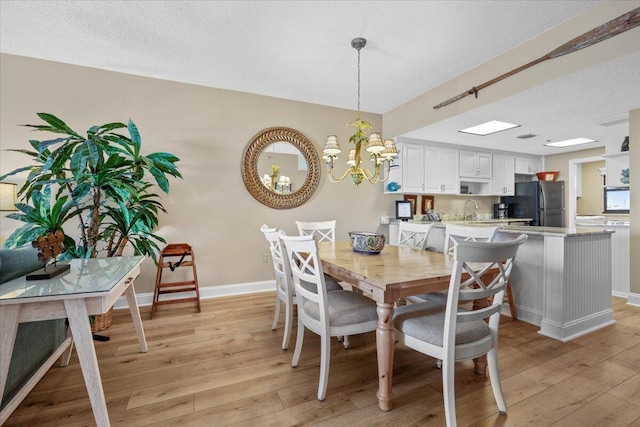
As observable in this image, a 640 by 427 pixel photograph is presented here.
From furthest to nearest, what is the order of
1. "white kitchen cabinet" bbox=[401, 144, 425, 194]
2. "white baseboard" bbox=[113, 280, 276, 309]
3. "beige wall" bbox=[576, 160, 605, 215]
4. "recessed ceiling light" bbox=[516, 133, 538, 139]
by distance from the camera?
"beige wall" bbox=[576, 160, 605, 215]
"white kitchen cabinet" bbox=[401, 144, 425, 194]
"recessed ceiling light" bbox=[516, 133, 538, 139]
"white baseboard" bbox=[113, 280, 276, 309]

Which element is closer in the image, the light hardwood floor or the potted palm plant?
the light hardwood floor

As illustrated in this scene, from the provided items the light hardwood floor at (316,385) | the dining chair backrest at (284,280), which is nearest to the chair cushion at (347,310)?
the dining chair backrest at (284,280)

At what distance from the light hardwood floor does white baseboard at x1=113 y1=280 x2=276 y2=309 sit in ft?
2.37

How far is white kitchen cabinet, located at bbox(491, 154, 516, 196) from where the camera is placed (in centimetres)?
529

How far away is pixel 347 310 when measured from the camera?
1.72 metres

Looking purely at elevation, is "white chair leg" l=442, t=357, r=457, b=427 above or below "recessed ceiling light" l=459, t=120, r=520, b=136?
below

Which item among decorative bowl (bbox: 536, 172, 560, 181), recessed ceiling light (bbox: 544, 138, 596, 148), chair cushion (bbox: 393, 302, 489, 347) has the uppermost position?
recessed ceiling light (bbox: 544, 138, 596, 148)

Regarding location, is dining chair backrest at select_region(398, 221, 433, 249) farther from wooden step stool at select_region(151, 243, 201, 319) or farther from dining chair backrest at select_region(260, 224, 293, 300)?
wooden step stool at select_region(151, 243, 201, 319)

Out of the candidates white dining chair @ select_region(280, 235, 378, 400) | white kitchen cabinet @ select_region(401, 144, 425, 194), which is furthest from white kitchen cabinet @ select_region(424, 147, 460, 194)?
white dining chair @ select_region(280, 235, 378, 400)

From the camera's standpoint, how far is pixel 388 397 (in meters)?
1.53

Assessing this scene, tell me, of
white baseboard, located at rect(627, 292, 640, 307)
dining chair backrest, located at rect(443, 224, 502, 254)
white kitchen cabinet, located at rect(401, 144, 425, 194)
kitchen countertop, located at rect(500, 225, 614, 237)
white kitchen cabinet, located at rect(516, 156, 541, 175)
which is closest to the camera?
dining chair backrest, located at rect(443, 224, 502, 254)

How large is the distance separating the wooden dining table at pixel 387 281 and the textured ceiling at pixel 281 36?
1.88 m

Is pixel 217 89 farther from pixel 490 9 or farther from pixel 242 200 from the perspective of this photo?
pixel 490 9

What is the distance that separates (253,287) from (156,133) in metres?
2.14
